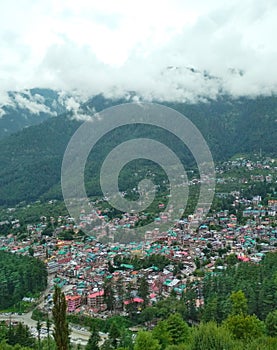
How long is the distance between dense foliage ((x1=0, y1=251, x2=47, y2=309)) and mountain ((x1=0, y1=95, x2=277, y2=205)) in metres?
16.5

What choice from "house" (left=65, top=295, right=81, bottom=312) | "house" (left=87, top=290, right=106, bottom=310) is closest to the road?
"house" (left=65, top=295, right=81, bottom=312)

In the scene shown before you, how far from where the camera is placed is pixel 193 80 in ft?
234

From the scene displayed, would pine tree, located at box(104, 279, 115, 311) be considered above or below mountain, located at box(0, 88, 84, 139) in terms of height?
below

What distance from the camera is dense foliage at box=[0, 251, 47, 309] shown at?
1478 centimetres

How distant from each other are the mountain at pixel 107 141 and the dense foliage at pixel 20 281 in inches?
649

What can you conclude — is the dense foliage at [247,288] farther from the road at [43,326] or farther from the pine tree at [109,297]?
the road at [43,326]

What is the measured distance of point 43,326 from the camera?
1218 centimetres

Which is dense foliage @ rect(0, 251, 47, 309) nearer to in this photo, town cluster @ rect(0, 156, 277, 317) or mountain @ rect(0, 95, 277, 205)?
town cluster @ rect(0, 156, 277, 317)

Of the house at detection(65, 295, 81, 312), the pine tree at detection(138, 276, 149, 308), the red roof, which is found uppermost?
the pine tree at detection(138, 276, 149, 308)

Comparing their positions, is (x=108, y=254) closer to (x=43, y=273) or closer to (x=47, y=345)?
(x=43, y=273)

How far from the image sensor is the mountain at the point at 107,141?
39156 mm

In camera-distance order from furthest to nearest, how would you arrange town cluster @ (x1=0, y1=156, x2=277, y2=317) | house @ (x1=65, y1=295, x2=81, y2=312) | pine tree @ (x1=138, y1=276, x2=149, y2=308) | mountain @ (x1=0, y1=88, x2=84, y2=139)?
mountain @ (x1=0, y1=88, x2=84, y2=139)
town cluster @ (x1=0, y1=156, x2=277, y2=317)
house @ (x1=65, y1=295, x2=81, y2=312)
pine tree @ (x1=138, y1=276, x2=149, y2=308)

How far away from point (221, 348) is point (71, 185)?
1880 cm

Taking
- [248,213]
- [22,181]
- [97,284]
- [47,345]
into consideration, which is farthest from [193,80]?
[47,345]
